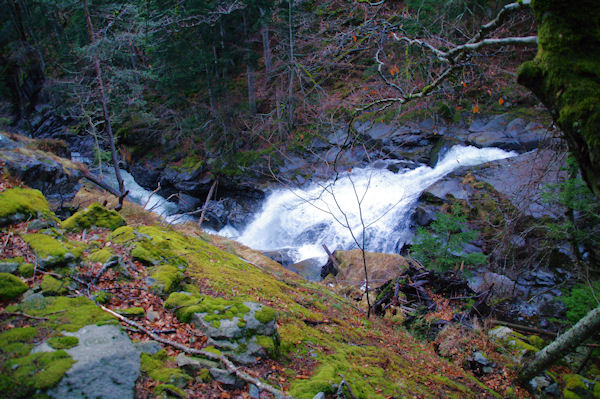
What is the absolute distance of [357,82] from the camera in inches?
711

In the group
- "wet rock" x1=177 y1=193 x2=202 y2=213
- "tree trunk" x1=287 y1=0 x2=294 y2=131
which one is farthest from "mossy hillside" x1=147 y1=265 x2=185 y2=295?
"wet rock" x1=177 y1=193 x2=202 y2=213

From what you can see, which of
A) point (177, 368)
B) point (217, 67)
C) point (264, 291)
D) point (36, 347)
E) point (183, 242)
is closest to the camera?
point (36, 347)

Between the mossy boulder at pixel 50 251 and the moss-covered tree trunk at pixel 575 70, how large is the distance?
465 centimetres

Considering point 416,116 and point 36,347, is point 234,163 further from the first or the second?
point 36,347

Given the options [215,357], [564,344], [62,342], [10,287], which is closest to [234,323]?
[215,357]

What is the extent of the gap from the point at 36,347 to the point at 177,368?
1007 millimetres

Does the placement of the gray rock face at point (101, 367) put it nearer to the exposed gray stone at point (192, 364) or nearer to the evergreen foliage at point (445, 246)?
the exposed gray stone at point (192, 364)

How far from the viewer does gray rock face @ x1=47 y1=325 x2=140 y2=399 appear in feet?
6.34

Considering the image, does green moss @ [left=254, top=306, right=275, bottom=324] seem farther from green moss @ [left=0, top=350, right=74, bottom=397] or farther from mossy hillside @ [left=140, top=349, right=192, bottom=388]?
green moss @ [left=0, top=350, right=74, bottom=397]

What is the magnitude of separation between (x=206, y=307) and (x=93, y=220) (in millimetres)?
3177

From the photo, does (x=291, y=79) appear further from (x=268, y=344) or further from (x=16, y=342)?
(x=16, y=342)

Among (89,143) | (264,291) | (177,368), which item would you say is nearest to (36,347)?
(177,368)

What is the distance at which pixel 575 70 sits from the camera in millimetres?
1872

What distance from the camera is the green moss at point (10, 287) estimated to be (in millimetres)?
2582
